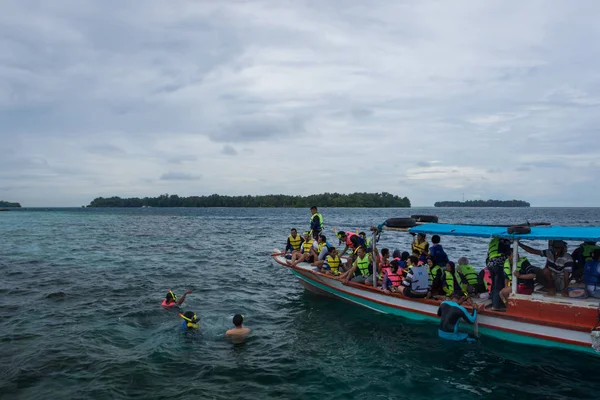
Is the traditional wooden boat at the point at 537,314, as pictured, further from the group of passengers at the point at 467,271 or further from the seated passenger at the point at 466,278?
the seated passenger at the point at 466,278

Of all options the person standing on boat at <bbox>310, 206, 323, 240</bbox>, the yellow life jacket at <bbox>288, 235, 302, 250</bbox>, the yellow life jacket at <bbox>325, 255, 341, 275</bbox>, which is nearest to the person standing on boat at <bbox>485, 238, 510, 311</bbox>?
the yellow life jacket at <bbox>325, 255, 341, 275</bbox>

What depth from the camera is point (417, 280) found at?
12398 millimetres

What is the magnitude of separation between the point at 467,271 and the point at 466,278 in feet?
0.69

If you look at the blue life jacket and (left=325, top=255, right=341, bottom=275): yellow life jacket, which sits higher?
the blue life jacket

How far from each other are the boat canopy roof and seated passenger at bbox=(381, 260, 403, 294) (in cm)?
133

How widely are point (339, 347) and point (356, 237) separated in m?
5.58

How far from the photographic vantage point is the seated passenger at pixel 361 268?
14492 millimetres

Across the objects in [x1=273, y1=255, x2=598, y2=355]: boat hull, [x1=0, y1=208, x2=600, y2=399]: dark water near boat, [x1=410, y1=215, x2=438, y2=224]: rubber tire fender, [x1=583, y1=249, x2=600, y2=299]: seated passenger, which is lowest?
[x1=0, y1=208, x2=600, y2=399]: dark water near boat

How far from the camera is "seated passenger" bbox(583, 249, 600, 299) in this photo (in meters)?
10.5

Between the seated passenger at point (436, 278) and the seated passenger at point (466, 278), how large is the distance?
494 mm

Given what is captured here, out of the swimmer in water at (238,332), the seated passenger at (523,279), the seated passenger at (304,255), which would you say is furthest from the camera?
the seated passenger at (304,255)

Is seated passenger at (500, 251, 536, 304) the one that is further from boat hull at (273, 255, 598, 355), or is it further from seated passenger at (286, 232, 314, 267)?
seated passenger at (286, 232, 314, 267)

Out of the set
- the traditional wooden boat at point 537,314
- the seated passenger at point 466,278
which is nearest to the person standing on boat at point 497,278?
the traditional wooden boat at point 537,314

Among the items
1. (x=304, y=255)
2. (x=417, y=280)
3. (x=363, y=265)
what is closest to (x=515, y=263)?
(x=417, y=280)
